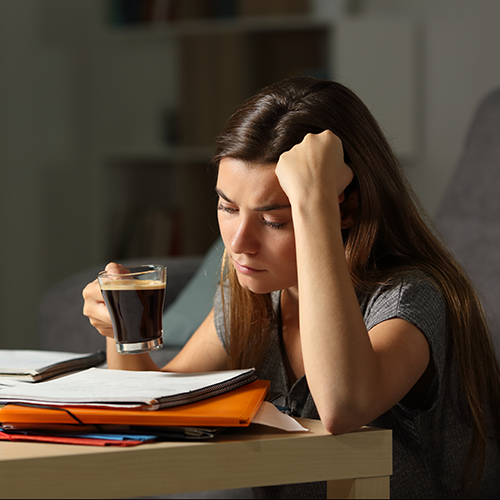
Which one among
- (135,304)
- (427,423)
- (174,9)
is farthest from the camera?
(174,9)

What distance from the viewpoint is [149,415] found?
26.8 inches

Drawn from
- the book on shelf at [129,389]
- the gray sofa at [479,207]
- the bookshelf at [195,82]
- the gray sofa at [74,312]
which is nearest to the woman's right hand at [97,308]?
the book on shelf at [129,389]

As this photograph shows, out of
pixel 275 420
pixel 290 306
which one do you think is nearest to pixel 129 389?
pixel 275 420

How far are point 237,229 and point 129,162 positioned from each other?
2.65m

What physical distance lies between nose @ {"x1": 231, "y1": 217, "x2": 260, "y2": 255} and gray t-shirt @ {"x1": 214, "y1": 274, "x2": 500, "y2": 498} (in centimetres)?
20

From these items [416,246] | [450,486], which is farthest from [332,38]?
[450,486]

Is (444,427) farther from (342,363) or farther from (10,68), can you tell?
(10,68)

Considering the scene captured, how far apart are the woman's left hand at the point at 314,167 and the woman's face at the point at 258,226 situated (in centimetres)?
5

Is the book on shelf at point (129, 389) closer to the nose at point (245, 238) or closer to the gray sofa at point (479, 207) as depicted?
the nose at point (245, 238)

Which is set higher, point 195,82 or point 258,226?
point 195,82

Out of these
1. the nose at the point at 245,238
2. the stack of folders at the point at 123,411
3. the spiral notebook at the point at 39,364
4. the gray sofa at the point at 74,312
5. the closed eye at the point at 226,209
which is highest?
the closed eye at the point at 226,209

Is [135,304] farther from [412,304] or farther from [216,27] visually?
[216,27]

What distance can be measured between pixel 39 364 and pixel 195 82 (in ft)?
8.34

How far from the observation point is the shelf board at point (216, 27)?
10.2 ft
